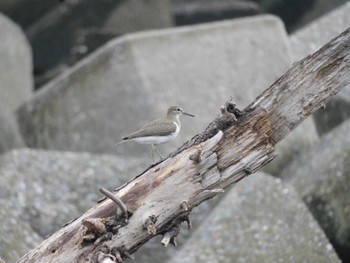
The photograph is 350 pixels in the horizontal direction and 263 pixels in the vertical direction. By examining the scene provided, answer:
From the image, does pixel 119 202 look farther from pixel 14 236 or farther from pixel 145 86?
pixel 145 86

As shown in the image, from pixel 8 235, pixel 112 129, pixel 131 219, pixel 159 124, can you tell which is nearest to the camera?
pixel 131 219

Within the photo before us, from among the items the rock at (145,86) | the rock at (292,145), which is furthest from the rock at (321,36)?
the rock at (145,86)

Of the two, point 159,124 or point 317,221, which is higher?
point 159,124

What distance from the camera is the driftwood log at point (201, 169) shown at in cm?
611

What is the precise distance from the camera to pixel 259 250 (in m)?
9.04

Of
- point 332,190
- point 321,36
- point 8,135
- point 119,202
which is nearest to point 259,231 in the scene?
point 332,190

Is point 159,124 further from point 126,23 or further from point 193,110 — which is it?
point 126,23

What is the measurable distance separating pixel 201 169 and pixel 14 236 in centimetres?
295

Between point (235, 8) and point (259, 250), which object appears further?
point (235, 8)

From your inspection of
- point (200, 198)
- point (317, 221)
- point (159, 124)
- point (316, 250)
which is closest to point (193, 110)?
point (317, 221)

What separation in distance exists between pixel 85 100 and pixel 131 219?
19.8ft

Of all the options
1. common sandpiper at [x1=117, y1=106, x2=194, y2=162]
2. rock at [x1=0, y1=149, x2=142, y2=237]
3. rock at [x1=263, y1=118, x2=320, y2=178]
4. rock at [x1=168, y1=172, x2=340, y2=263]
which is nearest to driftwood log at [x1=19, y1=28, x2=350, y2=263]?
common sandpiper at [x1=117, y1=106, x2=194, y2=162]

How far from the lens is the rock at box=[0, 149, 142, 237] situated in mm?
9766

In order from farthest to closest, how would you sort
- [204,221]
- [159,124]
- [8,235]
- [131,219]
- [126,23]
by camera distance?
[126,23], [204,221], [8,235], [159,124], [131,219]
